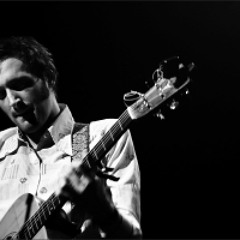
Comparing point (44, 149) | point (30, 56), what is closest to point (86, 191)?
point (44, 149)

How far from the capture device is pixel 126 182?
1.69m

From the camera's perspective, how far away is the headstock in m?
1.39

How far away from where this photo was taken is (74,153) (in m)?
1.87

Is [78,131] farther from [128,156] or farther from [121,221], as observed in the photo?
[121,221]

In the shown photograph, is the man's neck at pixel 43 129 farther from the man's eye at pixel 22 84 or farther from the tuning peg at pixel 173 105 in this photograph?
the tuning peg at pixel 173 105

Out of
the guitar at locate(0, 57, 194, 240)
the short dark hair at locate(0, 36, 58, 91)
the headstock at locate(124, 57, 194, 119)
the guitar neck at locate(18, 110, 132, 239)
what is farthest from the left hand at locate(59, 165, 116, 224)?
the short dark hair at locate(0, 36, 58, 91)

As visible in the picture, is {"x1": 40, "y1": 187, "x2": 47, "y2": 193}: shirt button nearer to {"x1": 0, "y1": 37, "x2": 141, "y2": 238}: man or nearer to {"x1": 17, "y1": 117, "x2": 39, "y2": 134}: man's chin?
{"x1": 0, "y1": 37, "x2": 141, "y2": 238}: man

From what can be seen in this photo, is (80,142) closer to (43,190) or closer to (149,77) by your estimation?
(43,190)

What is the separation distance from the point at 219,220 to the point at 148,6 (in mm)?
1407

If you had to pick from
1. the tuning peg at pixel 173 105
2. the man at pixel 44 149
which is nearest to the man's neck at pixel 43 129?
the man at pixel 44 149

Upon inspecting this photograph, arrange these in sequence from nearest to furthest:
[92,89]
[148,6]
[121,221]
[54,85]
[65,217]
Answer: [121,221] → [65,217] → [54,85] → [148,6] → [92,89]

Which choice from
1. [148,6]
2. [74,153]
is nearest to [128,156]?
[74,153]

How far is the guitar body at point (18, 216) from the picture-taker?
169 centimetres

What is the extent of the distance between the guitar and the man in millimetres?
39
